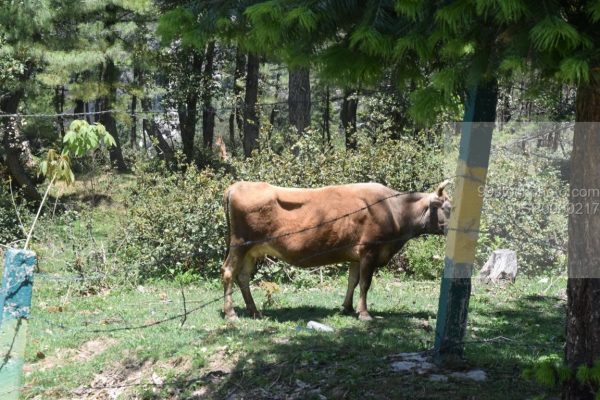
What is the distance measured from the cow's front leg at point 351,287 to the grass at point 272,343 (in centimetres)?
28

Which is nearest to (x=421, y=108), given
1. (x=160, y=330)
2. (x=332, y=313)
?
(x=160, y=330)

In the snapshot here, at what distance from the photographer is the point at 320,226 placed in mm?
9375

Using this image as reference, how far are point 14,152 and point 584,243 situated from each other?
17.3m

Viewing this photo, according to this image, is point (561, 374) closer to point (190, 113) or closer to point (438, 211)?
point (438, 211)

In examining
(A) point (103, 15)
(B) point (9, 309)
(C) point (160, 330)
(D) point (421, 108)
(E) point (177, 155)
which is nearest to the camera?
(D) point (421, 108)

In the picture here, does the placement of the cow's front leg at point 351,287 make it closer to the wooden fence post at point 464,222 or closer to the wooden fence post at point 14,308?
the wooden fence post at point 464,222

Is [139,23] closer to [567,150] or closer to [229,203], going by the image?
[229,203]

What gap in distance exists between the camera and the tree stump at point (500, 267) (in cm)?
1220

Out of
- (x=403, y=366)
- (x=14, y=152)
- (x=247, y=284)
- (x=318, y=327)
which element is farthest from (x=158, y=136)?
(x=403, y=366)

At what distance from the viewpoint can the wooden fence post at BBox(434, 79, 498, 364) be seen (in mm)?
5934

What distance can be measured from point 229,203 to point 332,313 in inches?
75.5

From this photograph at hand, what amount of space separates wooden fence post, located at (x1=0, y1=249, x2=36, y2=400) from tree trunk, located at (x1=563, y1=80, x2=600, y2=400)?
11.9ft

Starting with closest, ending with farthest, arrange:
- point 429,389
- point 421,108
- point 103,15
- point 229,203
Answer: point 421,108
point 429,389
point 229,203
point 103,15

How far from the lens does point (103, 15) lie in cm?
2042
